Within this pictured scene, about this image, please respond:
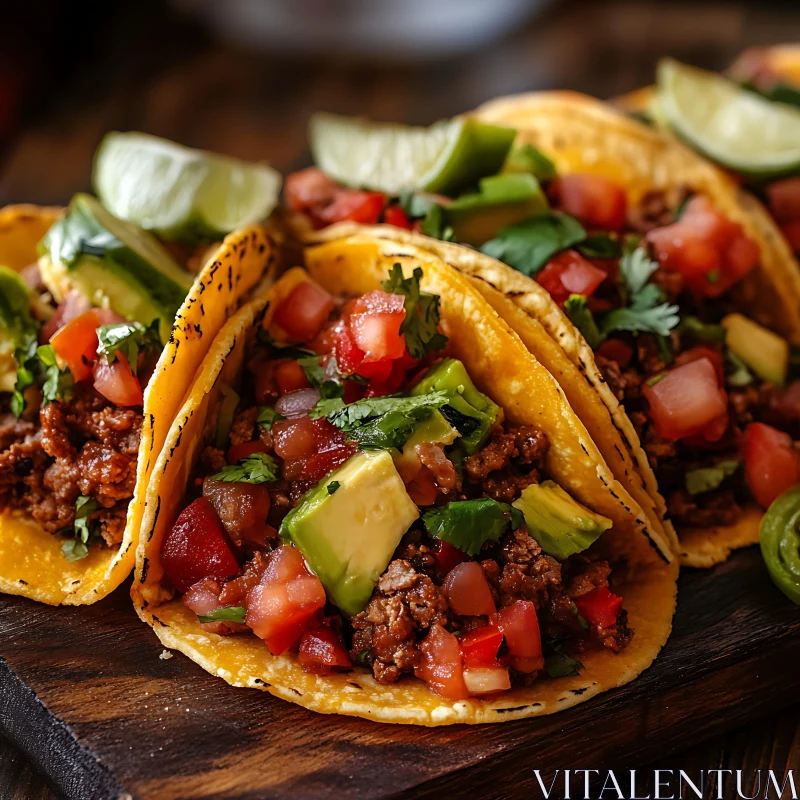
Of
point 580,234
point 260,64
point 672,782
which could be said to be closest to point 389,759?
point 672,782

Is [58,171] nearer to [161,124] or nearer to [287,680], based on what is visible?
[161,124]

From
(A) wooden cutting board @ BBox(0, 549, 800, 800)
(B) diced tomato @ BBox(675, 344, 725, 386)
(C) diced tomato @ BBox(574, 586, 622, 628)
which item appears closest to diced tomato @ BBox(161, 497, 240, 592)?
(A) wooden cutting board @ BBox(0, 549, 800, 800)

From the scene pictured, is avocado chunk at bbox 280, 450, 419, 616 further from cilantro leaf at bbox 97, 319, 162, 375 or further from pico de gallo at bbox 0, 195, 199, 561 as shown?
cilantro leaf at bbox 97, 319, 162, 375

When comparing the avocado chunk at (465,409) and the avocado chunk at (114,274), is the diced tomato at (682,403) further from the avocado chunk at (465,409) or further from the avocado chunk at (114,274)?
the avocado chunk at (114,274)

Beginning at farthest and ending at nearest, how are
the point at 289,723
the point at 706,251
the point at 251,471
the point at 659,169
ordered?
the point at 659,169, the point at 706,251, the point at 251,471, the point at 289,723

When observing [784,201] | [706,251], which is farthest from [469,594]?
[784,201]

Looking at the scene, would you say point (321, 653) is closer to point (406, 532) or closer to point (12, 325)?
point (406, 532)

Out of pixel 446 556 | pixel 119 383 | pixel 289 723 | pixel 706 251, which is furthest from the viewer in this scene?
pixel 706 251
